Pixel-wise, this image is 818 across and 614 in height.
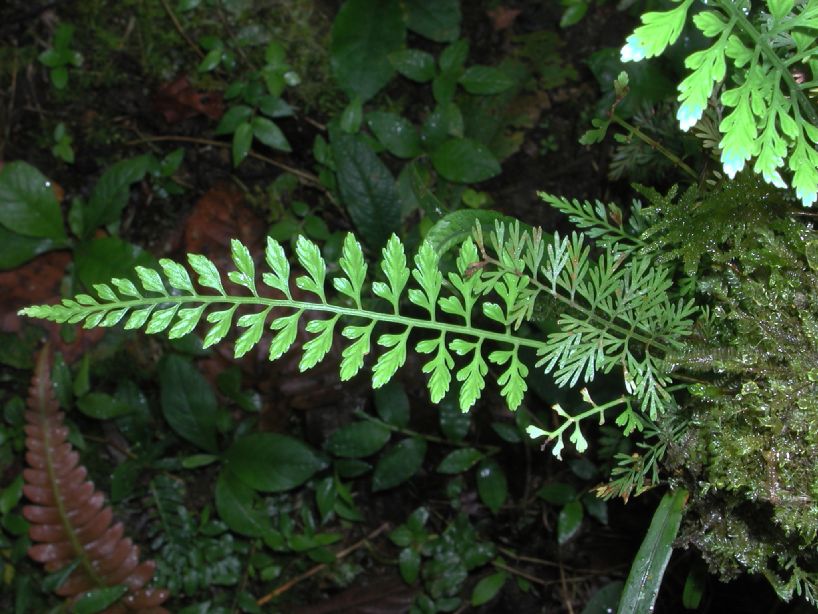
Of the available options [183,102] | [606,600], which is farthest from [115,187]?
[606,600]

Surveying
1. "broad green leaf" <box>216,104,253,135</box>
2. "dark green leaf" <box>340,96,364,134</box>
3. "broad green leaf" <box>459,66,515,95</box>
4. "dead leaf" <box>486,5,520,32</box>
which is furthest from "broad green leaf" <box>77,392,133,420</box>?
"dead leaf" <box>486,5,520,32</box>

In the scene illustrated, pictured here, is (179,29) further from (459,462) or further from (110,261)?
(459,462)

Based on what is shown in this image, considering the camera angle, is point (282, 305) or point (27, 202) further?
point (27, 202)

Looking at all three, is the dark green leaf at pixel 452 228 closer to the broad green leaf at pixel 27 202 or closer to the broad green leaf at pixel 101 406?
the broad green leaf at pixel 101 406

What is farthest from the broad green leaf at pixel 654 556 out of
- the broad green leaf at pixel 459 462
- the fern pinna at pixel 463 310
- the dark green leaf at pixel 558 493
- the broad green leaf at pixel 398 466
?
the broad green leaf at pixel 398 466

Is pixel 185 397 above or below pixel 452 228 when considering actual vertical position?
below

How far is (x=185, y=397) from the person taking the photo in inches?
112

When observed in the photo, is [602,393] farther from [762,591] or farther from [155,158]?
[155,158]

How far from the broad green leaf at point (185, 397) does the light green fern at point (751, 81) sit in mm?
2188

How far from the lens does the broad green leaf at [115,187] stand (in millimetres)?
2955

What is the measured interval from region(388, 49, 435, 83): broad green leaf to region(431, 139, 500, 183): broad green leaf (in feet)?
1.06

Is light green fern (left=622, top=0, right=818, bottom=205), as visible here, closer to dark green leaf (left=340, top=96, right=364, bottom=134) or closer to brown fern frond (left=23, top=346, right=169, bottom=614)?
dark green leaf (left=340, top=96, right=364, bottom=134)

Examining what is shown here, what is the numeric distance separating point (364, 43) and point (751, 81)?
199cm

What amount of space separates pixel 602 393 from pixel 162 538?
6.08ft
